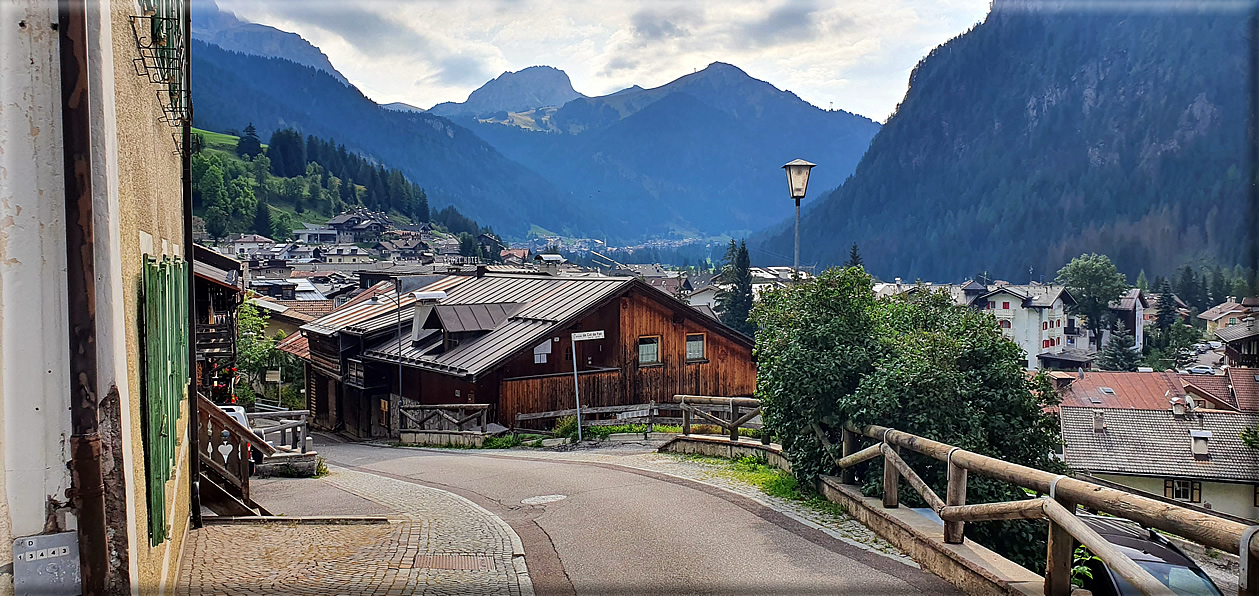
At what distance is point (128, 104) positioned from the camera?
4.48m

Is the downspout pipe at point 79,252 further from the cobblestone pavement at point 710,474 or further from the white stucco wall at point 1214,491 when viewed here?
the white stucco wall at point 1214,491

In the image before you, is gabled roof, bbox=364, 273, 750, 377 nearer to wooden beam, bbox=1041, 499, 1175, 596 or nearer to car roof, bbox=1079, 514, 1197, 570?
car roof, bbox=1079, 514, 1197, 570

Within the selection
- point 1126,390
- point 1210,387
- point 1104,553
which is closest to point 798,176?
point 1104,553

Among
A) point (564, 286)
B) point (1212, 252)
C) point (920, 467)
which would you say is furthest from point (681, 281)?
point (920, 467)

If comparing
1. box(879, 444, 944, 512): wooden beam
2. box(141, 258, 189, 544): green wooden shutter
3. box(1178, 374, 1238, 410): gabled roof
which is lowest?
box(1178, 374, 1238, 410): gabled roof

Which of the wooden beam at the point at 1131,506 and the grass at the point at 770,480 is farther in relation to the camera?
the grass at the point at 770,480

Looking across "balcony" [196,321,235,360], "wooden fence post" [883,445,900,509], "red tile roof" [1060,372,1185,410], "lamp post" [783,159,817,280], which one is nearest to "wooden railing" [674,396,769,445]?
"lamp post" [783,159,817,280]

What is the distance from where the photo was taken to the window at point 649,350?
2739 centimetres

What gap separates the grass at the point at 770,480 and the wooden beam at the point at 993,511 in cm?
228

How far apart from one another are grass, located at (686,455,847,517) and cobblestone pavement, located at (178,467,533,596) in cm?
308

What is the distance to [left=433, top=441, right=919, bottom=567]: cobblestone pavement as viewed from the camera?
7.62 m

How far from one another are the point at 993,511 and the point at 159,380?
198 inches

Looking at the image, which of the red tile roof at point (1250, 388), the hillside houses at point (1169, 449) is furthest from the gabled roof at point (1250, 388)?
the hillside houses at point (1169, 449)

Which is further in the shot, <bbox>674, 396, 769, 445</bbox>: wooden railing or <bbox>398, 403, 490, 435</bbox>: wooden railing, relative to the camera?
<bbox>398, 403, 490, 435</bbox>: wooden railing
